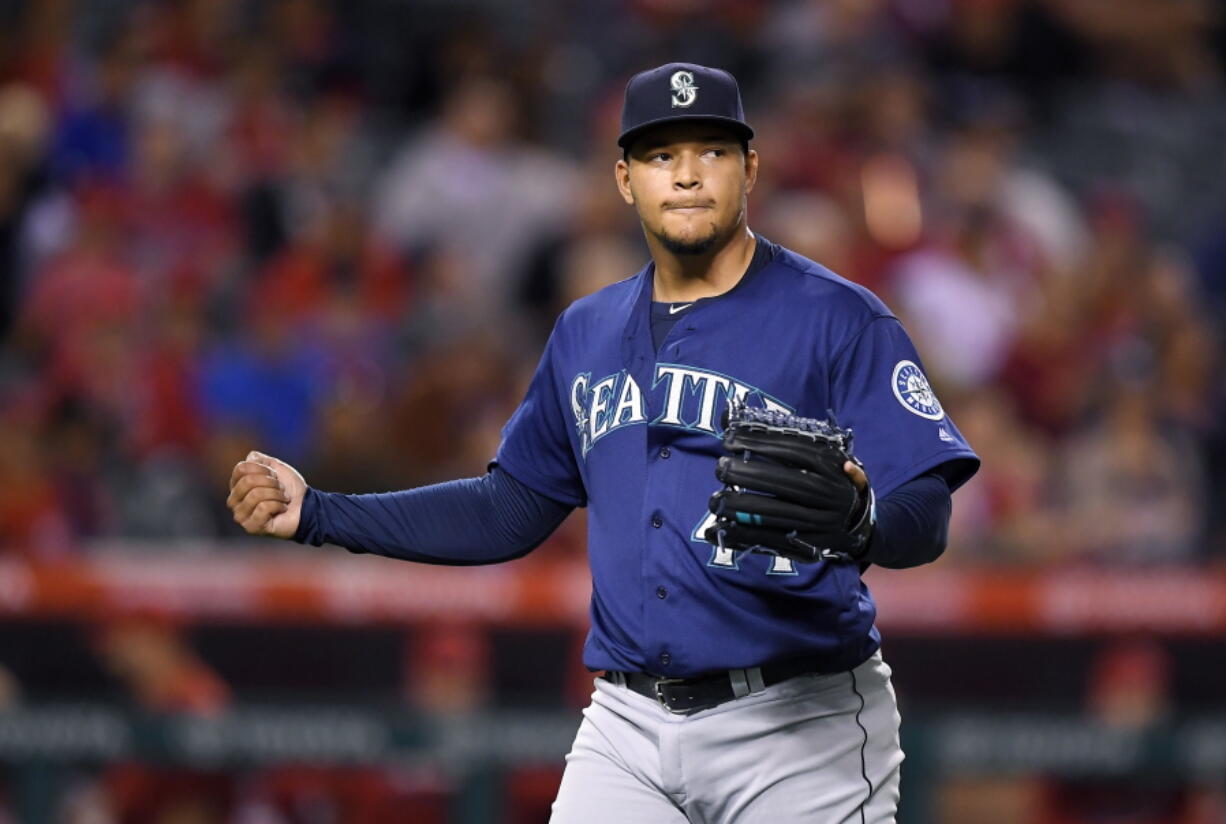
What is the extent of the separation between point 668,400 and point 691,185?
1.19 feet

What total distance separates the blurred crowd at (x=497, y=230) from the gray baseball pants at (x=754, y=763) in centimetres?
327

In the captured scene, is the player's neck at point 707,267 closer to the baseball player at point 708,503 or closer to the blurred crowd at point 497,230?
the baseball player at point 708,503

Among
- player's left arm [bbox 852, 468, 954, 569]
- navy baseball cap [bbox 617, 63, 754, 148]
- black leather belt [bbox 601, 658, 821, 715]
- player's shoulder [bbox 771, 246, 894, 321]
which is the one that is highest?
navy baseball cap [bbox 617, 63, 754, 148]

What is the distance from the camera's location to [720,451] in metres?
3.21

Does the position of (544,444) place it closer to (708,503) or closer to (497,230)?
(708,503)

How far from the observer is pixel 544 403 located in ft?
11.7

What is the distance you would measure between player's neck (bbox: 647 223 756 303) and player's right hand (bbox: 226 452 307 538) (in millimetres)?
774

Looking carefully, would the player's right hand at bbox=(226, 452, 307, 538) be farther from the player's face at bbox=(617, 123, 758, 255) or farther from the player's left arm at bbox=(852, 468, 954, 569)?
the player's left arm at bbox=(852, 468, 954, 569)

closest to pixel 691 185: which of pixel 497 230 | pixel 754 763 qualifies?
pixel 754 763

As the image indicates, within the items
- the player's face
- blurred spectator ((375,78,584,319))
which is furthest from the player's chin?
blurred spectator ((375,78,584,319))

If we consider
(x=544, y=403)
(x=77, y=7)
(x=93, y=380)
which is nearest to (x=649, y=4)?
(x=77, y=7)

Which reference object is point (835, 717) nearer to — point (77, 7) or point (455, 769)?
point (455, 769)

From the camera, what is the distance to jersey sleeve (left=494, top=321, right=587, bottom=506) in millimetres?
3570

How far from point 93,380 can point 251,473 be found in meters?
3.67
